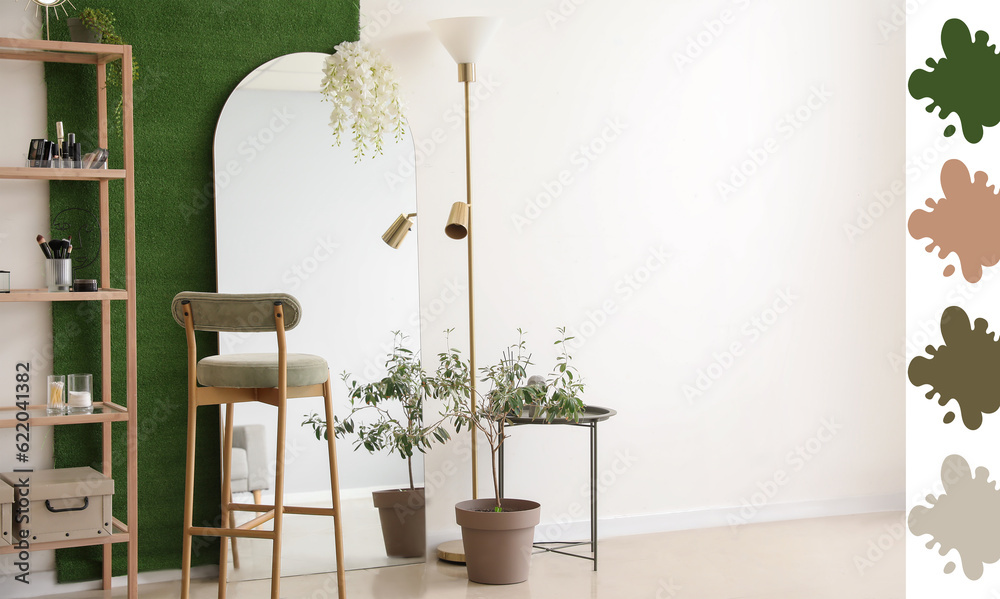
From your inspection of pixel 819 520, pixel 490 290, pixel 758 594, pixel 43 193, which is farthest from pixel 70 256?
pixel 819 520

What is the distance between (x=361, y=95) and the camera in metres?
3.45

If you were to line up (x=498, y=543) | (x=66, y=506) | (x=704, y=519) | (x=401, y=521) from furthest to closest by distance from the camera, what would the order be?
(x=704, y=519), (x=401, y=521), (x=498, y=543), (x=66, y=506)

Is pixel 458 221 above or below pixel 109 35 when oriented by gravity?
below

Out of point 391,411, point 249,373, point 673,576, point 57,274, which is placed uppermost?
point 57,274

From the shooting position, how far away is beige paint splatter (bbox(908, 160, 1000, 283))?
153 centimetres

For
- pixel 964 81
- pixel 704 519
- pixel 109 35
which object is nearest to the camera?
pixel 964 81

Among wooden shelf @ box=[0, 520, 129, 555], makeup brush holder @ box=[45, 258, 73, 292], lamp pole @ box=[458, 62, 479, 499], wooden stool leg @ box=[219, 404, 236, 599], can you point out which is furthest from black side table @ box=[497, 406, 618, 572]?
makeup brush holder @ box=[45, 258, 73, 292]

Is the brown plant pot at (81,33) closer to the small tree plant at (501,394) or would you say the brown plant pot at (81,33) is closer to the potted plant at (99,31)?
the potted plant at (99,31)

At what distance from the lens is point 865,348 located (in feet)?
14.6

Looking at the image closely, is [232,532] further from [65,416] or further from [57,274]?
[57,274]

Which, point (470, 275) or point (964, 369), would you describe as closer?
point (964, 369)

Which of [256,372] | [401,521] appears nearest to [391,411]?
[401,521]

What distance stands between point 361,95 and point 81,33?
3.19ft

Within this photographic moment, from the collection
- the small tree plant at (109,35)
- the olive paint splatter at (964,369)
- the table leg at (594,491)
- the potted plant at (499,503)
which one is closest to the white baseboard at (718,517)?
the table leg at (594,491)
